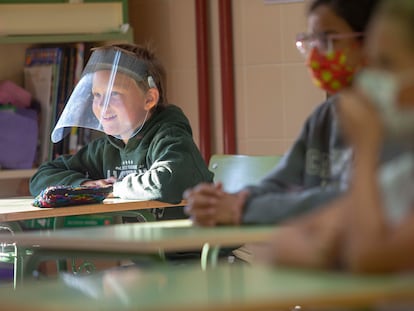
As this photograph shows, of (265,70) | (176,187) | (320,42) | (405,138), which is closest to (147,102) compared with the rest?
(176,187)

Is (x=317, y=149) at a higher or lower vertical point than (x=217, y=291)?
higher

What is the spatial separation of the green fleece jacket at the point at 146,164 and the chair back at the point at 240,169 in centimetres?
12

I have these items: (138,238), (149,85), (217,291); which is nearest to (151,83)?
(149,85)

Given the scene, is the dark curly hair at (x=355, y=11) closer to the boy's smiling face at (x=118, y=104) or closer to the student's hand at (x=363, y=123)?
the student's hand at (x=363, y=123)

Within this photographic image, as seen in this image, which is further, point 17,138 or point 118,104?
point 17,138

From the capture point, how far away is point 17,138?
4.31 meters

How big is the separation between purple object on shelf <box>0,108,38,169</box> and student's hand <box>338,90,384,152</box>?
10.6ft

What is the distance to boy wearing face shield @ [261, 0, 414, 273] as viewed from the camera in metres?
1.18

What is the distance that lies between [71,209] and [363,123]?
73.6 inches

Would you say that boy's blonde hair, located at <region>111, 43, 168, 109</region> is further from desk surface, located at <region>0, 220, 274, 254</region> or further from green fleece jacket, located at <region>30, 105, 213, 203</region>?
desk surface, located at <region>0, 220, 274, 254</region>

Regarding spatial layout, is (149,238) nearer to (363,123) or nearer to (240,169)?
(363,123)

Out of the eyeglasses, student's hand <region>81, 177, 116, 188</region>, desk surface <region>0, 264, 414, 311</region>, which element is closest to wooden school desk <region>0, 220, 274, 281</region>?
desk surface <region>0, 264, 414, 311</region>

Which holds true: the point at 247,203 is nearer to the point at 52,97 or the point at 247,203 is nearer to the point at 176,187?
the point at 176,187

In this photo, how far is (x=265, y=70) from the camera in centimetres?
434
